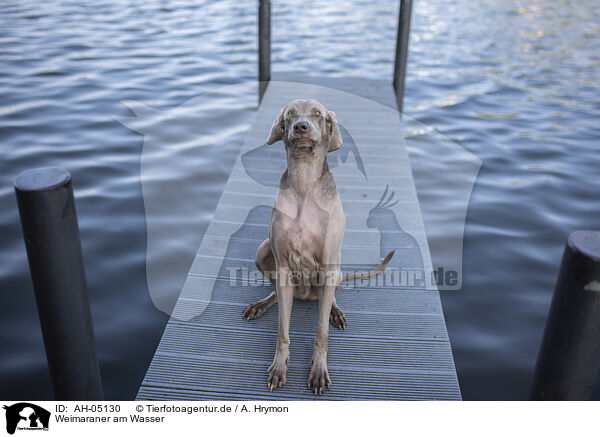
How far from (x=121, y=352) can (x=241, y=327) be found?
924 mm

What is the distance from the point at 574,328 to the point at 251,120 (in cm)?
631

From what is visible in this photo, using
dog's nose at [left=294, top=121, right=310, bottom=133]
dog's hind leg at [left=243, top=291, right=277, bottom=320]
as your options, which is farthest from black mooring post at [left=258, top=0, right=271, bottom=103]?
dog's nose at [left=294, top=121, right=310, bottom=133]

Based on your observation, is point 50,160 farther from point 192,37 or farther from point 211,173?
point 192,37

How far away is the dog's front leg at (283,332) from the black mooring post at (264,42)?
5.11m

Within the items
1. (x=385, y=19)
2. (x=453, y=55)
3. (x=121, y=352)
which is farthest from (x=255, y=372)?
(x=385, y=19)

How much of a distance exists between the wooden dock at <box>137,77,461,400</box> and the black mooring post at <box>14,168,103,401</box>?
63 cm

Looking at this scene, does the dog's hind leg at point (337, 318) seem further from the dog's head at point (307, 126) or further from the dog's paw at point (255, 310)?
the dog's head at point (307, 126)

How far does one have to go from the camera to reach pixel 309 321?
10.8 feet

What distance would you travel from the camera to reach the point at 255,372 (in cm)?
289

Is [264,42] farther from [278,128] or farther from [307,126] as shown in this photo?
[307,126]
